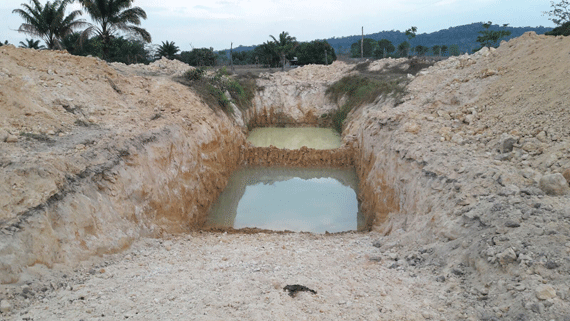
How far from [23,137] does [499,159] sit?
985cm

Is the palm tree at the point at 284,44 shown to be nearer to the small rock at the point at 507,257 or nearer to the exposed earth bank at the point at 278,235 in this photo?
the exposed earth bank at the point at 278,235

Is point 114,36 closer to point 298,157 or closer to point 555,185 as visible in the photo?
point 298,157

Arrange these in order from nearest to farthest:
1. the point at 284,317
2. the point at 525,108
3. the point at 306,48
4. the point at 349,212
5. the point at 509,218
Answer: the point at 284,317 < the point at 509,218 < the point at 525,108 < the point at 349,212 < the point at 306,48

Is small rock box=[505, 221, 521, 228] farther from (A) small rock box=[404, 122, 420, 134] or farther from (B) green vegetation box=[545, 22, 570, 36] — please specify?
(B) green vegetation box=[545, 22, 570, 36]

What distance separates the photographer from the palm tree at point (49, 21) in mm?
17922

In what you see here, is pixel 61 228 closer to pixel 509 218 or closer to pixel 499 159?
pixel 509 218

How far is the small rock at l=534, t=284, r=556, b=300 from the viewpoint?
3.47m

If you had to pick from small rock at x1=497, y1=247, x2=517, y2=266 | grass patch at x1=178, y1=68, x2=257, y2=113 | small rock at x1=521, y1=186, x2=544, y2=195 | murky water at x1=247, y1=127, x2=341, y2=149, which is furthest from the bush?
small rock at x1=497, y1=247, x2=517, y2=266

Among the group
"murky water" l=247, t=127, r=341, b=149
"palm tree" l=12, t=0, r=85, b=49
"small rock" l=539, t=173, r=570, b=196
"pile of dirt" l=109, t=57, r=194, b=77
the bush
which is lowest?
"murky water" l=247, t=127, r=341, b=149

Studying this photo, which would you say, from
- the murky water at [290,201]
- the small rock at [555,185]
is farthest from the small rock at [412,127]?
the small rock at [555,185]

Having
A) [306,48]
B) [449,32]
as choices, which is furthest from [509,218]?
[449,32]

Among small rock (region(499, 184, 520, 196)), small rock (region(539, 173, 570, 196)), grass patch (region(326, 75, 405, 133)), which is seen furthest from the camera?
grass patch (region(326, 75, 405, 133))

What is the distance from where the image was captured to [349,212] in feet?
39.4

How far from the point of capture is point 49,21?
715 inches
